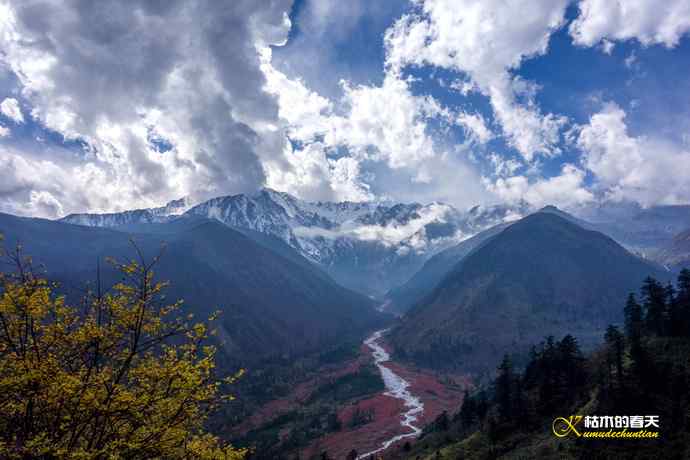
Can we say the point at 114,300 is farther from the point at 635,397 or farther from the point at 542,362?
the point at 542,362

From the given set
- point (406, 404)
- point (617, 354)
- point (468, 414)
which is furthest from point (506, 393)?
point (406, 404)

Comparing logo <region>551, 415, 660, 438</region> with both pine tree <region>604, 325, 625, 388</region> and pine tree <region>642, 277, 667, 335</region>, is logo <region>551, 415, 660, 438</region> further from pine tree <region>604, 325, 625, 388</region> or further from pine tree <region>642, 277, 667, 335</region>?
pine tree <region>642, 277, 667, 335</region>

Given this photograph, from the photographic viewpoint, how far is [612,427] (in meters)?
37.2

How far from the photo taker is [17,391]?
41.8 feet

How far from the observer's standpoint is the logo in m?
34.8

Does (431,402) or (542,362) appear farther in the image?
(431,402)

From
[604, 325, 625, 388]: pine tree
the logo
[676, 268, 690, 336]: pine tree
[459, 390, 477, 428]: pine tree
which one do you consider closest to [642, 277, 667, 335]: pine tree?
[676, 268, 690, 336]: pine tree

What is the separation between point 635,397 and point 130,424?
157 ft

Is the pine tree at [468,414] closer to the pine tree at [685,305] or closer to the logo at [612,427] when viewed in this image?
the logo at [612,427]

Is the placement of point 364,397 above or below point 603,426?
below

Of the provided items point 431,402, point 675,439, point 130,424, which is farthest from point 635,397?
point 431,402

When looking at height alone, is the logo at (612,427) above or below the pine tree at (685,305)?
below

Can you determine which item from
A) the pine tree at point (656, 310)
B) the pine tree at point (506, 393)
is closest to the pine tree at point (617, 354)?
the pine tree at point (656, 310)

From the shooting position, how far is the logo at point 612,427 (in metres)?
34.8
